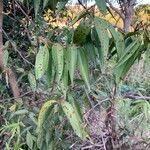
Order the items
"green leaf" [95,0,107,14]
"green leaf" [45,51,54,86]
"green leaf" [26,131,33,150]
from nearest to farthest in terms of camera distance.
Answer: "green leaf" [95,0,107,14]
"green leaf" [45,51,54,86]
"green leaf" [26,131,33,150]

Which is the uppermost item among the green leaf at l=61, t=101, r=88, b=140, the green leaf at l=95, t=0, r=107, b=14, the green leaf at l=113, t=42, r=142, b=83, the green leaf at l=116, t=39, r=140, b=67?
the green leaf at l=95, t=0, r=107, b=14

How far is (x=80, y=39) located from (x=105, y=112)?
72 cm

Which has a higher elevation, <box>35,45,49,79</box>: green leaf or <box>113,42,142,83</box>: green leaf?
<box>35,45,49,79</box>: green leaf

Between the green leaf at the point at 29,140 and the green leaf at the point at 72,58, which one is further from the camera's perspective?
the green leaf at the point at 29,140

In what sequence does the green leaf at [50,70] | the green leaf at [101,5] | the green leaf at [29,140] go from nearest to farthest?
the green leaf at [101,5] < the green leaf at [50,70] < the green leaf at [29,140]

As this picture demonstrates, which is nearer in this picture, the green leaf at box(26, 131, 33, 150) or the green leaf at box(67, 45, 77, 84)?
the green leaf at box(67, 45, 77, 84)

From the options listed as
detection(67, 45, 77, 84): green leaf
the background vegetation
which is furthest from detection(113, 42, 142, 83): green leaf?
detection(67, 45, 77, 84): green leaf

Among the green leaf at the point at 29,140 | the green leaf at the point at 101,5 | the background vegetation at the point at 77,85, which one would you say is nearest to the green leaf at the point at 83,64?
the background vegetation at the point at 77,85

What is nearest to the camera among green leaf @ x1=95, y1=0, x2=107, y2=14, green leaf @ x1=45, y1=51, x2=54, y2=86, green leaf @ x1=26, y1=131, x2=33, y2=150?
green leaf @ x1=95, y1=0, x2=107, y2=14

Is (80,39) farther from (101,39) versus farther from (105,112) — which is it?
(105,112)

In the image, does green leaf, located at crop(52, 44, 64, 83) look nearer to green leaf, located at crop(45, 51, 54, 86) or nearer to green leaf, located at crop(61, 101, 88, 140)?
green leaf, located at crop(45, 51, 54, 86)

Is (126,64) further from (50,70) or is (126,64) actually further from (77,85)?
(77,85)

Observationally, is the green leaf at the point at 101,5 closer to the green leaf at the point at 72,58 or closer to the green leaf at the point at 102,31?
the green leaf at the point at 102,31

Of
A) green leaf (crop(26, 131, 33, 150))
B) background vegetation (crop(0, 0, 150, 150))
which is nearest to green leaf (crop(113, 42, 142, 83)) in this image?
background vegetation (crop(0, 0, 150, 150))
